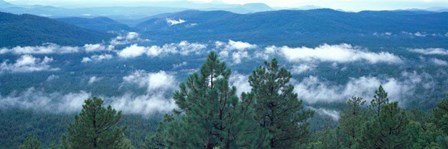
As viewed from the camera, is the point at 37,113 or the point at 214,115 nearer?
the point at 214,115

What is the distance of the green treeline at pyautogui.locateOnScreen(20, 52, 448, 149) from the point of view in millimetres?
21438

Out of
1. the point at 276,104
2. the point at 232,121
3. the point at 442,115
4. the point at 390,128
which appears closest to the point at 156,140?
the point at 276,104

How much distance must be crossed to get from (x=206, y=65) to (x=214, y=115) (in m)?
3.44

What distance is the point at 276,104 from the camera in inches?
1114

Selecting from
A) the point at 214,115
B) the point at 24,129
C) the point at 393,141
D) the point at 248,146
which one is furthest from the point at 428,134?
the point at 24,129

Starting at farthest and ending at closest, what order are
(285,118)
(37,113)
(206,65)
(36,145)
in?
(37,113)
(36,145)
(285,118)
(206,65)

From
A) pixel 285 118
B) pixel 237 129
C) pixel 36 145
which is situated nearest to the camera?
pixel 237 129

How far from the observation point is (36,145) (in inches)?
1481

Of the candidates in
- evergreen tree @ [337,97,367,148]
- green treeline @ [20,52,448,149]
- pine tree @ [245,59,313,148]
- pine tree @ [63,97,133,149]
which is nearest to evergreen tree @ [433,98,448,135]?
green treeline @ [20,52,448,149]

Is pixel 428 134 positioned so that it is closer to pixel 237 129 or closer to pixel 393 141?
pixel 393 141

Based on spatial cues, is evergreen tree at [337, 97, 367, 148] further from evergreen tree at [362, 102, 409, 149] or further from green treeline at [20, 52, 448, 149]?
evergreen tree at [362, 102, 409, 149]

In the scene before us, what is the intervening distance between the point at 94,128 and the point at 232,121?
8724mm

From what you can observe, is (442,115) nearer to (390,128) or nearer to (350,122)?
(350,122)

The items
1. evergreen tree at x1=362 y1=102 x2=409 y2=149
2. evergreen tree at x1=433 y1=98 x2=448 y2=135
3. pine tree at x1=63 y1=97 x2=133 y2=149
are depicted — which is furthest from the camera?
evergreen tree at x1=433 y1=98 x2=448 y2=135
